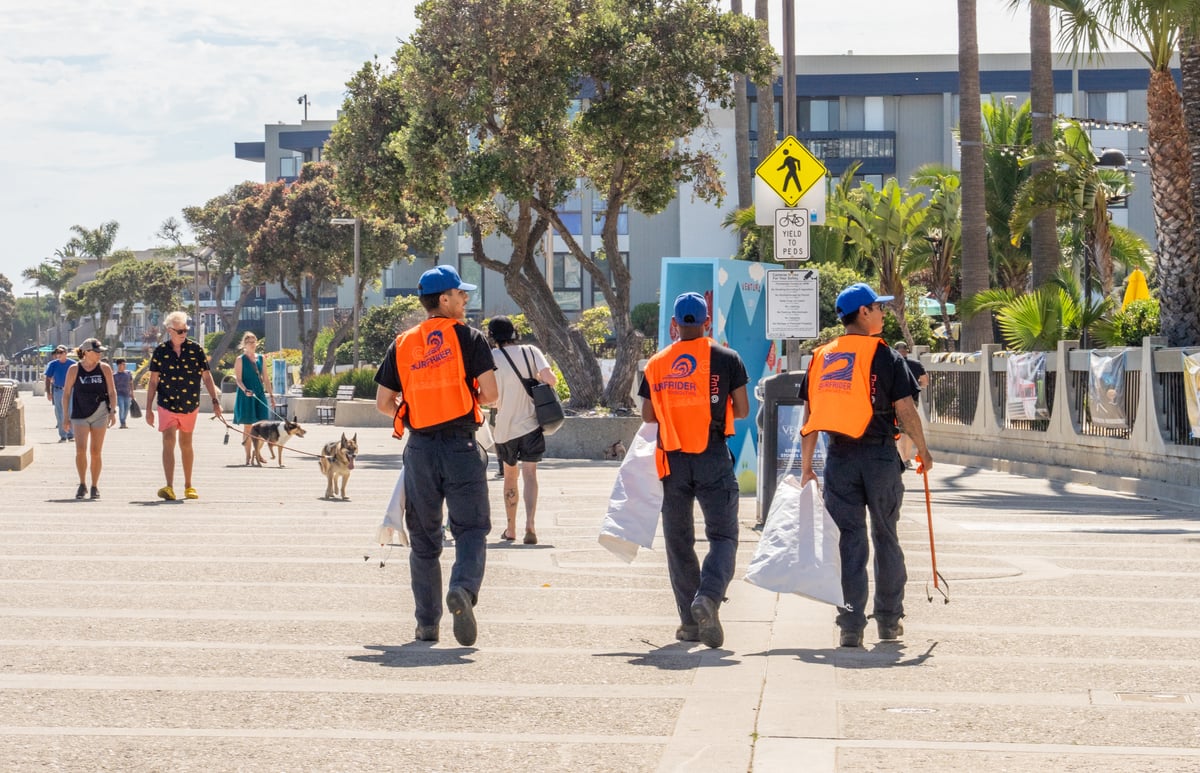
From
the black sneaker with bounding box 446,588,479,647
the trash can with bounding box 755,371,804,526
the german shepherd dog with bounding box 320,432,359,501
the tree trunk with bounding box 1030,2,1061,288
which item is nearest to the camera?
the black sneaker with bounding box 446,588,479,647

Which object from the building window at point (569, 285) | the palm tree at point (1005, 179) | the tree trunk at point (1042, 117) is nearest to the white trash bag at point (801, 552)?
the tree trunk at point (1042, 117)

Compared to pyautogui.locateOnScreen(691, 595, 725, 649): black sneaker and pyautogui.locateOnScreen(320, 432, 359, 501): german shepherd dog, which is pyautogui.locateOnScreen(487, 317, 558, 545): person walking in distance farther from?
pyautogui.locateOnScreen(320, 432, 359, 501): german shepherd dog

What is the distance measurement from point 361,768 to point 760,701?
5.94 feet

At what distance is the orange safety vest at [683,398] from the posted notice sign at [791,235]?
18.9 feet

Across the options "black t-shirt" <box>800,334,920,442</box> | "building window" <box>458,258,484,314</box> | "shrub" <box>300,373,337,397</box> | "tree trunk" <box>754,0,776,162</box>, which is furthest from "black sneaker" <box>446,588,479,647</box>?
"building window" <box>458,258,484,314</box>

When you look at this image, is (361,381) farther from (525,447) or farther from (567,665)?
(567,665)

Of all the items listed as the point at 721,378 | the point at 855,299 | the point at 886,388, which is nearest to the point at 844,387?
the point at 886,388

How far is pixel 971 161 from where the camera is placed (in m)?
29.9

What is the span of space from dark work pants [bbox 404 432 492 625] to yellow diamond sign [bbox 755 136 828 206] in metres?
6.80

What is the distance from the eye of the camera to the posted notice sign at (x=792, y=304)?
14.3 metres

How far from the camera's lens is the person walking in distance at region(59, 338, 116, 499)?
56.4 ft

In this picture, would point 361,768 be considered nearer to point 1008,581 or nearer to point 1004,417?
point 1008,581

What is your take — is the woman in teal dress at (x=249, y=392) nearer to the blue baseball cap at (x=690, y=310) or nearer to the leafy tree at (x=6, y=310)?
the blue baseball cap at (x=690, y=310)

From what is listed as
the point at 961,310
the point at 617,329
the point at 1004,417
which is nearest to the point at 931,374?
the point at 961,310
